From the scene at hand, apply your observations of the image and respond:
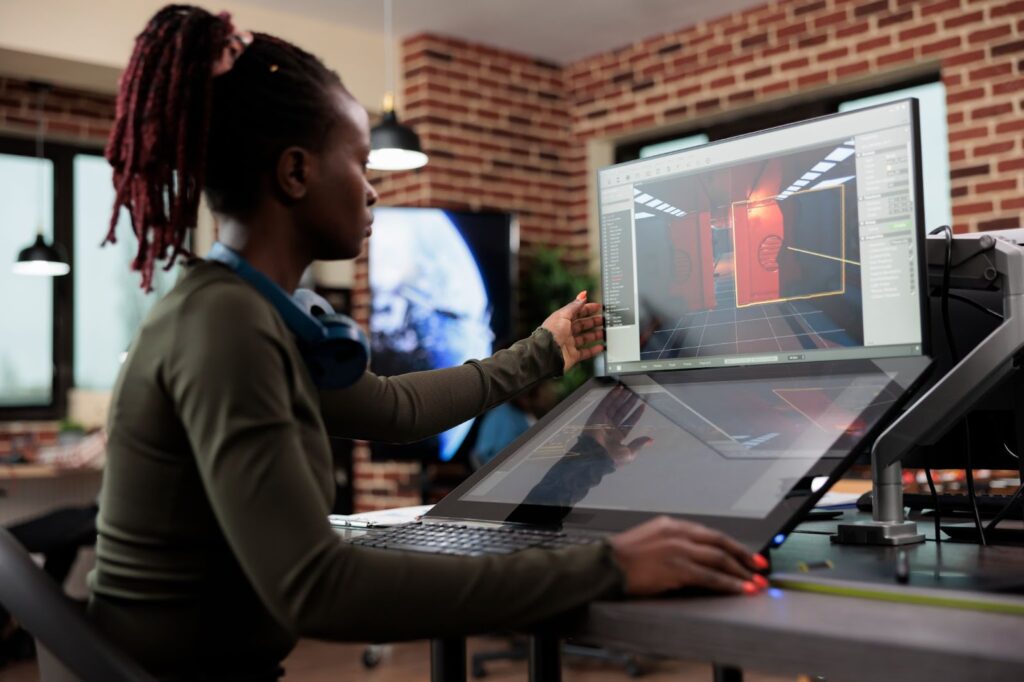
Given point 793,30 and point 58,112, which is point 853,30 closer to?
point 793,30

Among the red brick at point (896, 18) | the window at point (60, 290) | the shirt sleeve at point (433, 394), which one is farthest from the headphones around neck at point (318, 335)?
the window at point (60, 290)

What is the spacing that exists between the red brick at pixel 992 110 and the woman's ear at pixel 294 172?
4091 millimetres

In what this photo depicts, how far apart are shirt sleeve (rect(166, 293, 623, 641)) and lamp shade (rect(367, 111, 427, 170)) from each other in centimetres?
306

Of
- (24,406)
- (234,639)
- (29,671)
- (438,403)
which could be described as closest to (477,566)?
(234,639)

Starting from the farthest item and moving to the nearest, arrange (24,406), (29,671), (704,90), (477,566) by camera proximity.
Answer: (24,406)
(704,90)
(29,671)
(477,566)

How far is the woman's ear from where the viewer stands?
3.43 feet

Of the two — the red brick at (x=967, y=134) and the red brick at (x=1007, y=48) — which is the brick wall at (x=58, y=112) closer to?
the red brick at (x=967, y=134)

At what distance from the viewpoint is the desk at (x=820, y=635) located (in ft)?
2.27

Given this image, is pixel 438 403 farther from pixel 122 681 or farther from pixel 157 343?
pixel 122 681

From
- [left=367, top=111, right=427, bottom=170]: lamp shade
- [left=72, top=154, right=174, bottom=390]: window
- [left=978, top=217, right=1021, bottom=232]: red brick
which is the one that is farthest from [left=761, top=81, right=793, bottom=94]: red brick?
[left=72, top=154, right=174, bottom=390]: window

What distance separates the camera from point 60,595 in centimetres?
91

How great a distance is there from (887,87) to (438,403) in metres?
4.20

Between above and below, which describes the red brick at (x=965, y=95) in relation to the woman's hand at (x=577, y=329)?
above

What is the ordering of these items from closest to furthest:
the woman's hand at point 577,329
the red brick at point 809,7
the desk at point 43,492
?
the woman's hand at point 577,329 < the red brick at point 809,7 < the desk at point 43,492
